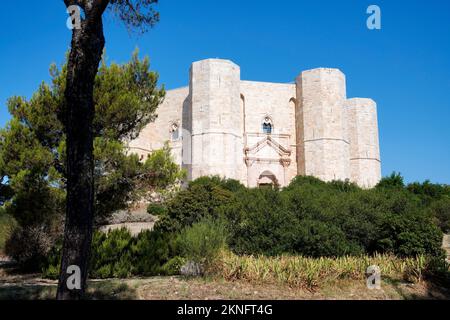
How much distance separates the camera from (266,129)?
2980 centimetres

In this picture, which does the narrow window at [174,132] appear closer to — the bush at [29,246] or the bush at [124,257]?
the bush at [29,246]

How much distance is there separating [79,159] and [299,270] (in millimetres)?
3417

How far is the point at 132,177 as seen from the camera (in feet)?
35.5

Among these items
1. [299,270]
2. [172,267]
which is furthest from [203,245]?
[299,270]

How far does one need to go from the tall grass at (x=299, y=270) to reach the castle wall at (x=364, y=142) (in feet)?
82.9

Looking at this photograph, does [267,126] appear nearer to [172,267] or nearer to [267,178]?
[267,178]

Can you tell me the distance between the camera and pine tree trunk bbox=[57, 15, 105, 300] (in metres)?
4.21

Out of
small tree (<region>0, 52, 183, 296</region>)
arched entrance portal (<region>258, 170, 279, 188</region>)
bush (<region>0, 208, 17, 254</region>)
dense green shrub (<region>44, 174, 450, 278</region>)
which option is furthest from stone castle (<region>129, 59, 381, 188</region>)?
dense green shrub (<region>44, 174, 450, 278</region>)

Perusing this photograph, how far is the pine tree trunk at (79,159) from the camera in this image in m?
4.21

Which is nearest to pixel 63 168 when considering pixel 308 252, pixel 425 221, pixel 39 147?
pixel 39 147

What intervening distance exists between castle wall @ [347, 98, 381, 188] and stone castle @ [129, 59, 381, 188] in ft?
0.24

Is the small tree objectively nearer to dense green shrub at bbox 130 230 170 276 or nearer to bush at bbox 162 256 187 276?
dense green shrub at bbox 130 230 170 276

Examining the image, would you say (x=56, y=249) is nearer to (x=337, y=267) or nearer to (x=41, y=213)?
(x=41, y=213)

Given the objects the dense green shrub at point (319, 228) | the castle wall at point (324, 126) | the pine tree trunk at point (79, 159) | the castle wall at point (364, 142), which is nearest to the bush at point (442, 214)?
the dense green shrub at point (319, 228)
